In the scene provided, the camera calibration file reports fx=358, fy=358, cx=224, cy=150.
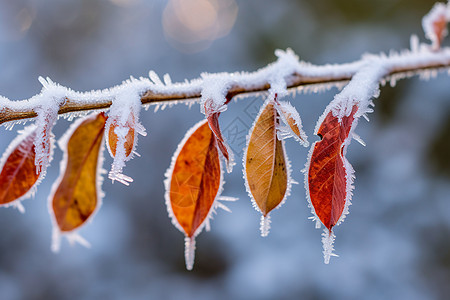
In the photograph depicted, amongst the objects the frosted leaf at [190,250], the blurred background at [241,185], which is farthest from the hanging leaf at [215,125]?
the blurred background at [241,185]

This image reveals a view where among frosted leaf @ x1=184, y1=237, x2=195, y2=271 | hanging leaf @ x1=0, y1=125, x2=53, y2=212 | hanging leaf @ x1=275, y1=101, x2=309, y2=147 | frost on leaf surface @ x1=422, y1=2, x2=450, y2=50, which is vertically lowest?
frosted leaf @ x1=184, y1=237, x2=195, y2=271

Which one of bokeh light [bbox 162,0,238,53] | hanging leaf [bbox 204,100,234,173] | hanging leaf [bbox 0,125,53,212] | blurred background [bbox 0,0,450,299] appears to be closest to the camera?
hanging leaf [bbox 204,100,234,173]

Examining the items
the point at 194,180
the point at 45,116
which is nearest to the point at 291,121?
the point at 194,180

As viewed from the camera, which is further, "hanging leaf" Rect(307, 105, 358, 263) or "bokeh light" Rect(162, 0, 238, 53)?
"bokeh light" Rect(162, 0, 238, 53)

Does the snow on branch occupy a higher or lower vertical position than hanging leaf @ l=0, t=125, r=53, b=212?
higher

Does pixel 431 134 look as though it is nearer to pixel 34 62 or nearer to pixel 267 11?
pixel 267 11

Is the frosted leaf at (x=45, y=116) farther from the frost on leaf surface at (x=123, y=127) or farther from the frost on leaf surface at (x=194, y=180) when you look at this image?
the frost on leaf surface at (x=194, y=180)

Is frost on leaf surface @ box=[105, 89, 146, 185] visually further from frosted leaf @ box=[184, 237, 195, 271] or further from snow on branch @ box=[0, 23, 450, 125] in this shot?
frosted leaf @ box=[184, 237, 195, 271]

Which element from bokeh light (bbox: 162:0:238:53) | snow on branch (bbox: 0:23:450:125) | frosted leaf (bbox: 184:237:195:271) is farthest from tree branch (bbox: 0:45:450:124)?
bokeh light (bbox: 162:0:238:53)
